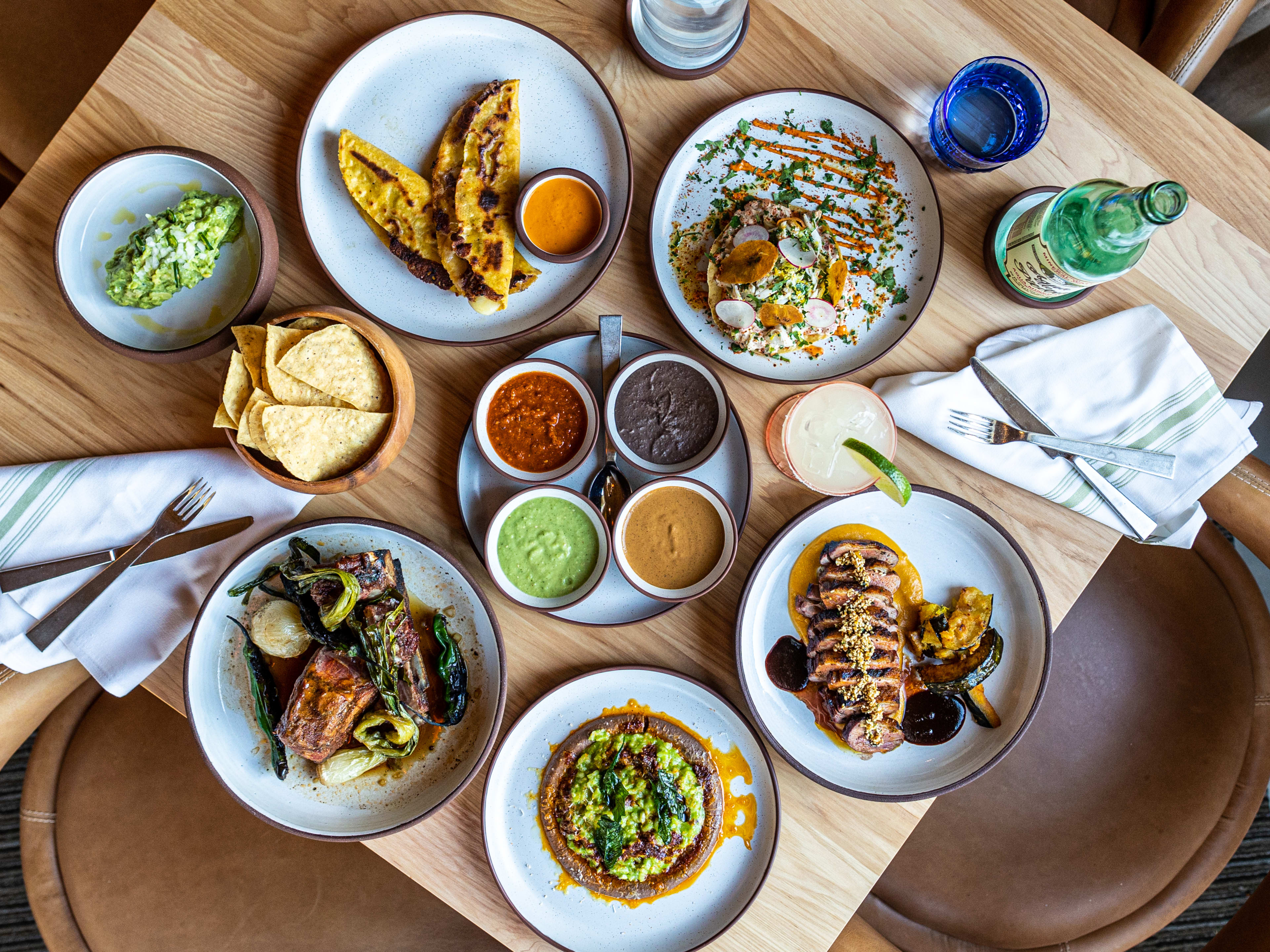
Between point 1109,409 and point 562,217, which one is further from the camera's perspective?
point 1109,409

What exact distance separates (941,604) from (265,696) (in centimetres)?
219

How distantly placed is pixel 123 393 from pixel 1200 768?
3.97 m

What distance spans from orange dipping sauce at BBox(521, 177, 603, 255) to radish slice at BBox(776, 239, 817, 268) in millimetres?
560

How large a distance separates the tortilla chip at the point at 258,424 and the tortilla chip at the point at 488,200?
2.19 feet

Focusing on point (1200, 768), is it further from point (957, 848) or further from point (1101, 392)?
point (1101, 392)

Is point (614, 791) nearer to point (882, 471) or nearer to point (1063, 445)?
point (882, 471)

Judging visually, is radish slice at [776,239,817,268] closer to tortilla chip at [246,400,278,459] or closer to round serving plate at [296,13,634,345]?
round serving plate at [296,13,634,345]

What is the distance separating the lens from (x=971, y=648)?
242cm

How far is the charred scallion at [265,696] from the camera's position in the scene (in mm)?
2258

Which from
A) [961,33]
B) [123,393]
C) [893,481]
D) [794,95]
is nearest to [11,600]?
[123,393]

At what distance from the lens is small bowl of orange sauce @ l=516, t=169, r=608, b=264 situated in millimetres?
2229

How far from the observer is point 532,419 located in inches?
89.5

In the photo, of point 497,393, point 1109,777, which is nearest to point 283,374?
point 497,393

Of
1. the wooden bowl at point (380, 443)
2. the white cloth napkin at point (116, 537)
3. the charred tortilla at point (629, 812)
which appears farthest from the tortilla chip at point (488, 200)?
the charred tortilla at point (629, 812)
